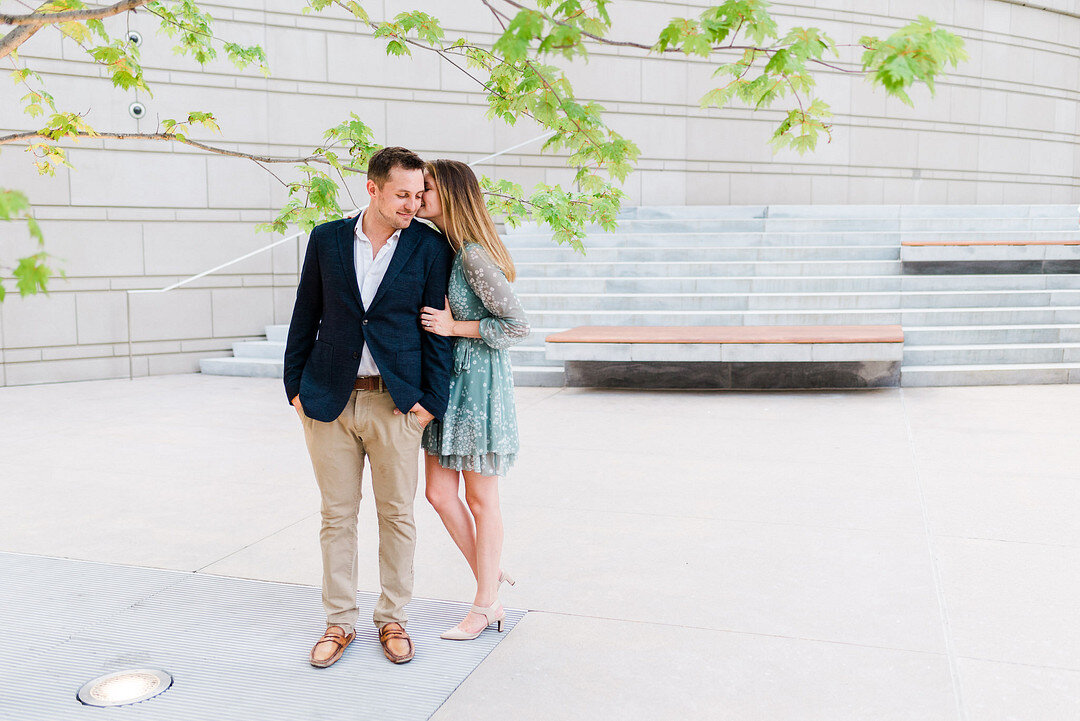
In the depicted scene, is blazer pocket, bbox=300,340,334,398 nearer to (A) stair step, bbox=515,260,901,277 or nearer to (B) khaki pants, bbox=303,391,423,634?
(B) khaki pants, bbox=303,391,423,634

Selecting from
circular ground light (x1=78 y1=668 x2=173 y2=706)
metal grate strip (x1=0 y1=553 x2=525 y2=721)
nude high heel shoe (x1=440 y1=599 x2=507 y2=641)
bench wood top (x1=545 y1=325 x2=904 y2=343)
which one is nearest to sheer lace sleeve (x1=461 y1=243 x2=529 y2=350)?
nude high heel shoe (x1=440 y1=599 x2=507 y2=641)

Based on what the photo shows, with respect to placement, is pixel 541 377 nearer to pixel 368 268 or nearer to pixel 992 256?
pixel 992 256

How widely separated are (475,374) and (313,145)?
965 cm

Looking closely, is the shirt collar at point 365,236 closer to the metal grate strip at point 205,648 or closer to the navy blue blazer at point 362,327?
the navy blue blazer at point 362,327

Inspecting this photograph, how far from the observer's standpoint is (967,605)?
3867 millimetres

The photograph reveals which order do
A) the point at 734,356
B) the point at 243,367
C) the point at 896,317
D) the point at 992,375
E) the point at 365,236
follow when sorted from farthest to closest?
the point at 243,367
the point at 896,317
the point at 992,375
the point at 734,356
the point at 365,236

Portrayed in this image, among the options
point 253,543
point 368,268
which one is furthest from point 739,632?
point 253,543

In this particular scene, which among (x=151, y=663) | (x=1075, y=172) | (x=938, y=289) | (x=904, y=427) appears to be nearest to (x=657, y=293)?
(x=938, y=289)

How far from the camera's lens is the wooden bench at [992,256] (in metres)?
11.1

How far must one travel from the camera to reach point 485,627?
144 inches

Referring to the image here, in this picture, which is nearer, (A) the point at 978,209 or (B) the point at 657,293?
(B) the point at 657,293

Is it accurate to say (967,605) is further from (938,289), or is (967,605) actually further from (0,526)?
(938,289)

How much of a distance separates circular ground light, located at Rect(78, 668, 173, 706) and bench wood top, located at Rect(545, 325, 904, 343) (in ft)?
19.8

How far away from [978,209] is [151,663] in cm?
1459
